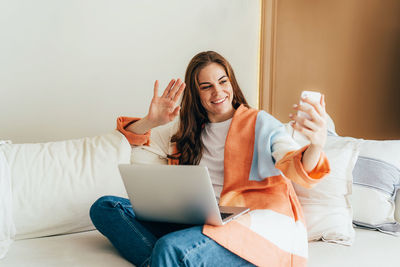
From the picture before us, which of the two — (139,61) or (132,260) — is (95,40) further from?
(132,260)

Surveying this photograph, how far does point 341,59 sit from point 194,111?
125cm

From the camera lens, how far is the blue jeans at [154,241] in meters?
0.97

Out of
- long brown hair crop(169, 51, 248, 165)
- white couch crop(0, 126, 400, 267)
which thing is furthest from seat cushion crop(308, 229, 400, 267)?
long brown hair crop(169, 51, 248, 165)

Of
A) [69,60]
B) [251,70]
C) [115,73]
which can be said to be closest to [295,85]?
[251,70]

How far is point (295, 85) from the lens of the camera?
2.45 meters

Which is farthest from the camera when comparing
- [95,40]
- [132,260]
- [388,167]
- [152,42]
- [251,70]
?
[251,70]

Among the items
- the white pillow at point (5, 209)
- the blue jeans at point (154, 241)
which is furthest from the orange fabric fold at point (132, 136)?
the white pillow at point (5, 209)

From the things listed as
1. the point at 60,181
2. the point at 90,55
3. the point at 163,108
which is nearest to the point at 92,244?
the point at 60,181

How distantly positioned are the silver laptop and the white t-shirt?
0.29 m

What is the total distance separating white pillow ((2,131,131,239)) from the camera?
1391 millimetres

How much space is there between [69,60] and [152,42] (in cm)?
43

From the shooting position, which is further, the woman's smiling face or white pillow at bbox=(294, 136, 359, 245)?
the woman's smiling face

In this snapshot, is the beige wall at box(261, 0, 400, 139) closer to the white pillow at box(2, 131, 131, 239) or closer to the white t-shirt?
the white t-shirt

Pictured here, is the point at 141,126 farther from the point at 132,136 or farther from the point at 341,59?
the point at 341,59
